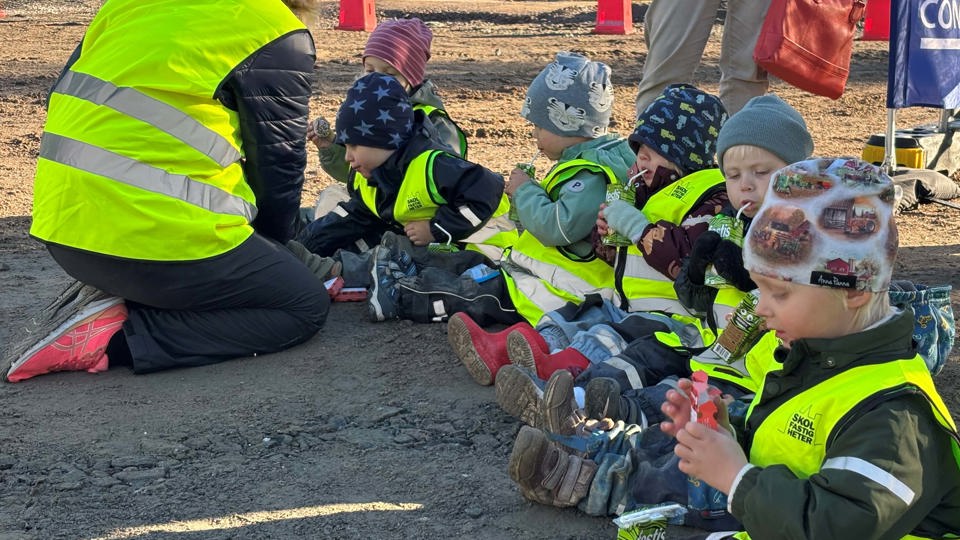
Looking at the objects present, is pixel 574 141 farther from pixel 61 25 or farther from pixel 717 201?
pixel 61 25

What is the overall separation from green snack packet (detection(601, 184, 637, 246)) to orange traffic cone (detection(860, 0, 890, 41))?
12161 mm

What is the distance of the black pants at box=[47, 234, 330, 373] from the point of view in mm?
4805

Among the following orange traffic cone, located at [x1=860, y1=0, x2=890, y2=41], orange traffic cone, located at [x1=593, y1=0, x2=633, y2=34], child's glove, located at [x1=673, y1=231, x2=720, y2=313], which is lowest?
orange traffic cone, located at [x1=860, y1=0, x2=890, y2=41]

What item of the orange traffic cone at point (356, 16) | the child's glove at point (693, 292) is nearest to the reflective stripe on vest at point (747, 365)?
the child's glove at point (693, 292)

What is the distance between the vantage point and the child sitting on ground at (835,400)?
2480 millimetres

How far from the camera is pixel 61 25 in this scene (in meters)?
15.6

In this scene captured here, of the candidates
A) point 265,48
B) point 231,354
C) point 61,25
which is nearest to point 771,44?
point 265,48

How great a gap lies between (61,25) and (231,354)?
39.1 ft

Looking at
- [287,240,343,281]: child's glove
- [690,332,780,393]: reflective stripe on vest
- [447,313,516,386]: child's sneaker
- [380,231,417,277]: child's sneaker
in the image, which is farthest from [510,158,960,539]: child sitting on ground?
[287,240,343,281]: child's glove

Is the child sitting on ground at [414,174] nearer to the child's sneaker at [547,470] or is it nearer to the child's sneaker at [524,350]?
the child's sneaker at [524,350]

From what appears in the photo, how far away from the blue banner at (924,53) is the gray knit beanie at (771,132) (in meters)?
3.59

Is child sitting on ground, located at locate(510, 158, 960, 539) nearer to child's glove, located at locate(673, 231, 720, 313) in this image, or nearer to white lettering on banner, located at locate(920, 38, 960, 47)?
child's glove, located at locate(673, 231, 720, 313)

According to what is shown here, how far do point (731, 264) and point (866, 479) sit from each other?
5.03 ft

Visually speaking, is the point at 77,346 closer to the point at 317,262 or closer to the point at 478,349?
the point at 317,262
